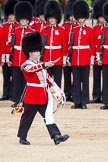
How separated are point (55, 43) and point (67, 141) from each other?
3.02m

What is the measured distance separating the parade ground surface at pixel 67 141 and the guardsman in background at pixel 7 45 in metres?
0.95

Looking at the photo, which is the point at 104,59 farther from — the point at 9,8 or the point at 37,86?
the point at 37,86

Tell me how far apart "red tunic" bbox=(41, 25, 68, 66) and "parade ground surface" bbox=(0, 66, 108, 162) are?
781 millimetres

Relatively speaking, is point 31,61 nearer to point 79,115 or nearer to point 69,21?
point 79,115

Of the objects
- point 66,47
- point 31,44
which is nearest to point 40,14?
point 66,47

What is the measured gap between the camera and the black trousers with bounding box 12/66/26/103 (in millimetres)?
11719

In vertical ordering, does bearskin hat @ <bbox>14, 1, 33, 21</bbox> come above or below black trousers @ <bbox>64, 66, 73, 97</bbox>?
above

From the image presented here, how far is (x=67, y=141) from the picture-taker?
8898 millimetres

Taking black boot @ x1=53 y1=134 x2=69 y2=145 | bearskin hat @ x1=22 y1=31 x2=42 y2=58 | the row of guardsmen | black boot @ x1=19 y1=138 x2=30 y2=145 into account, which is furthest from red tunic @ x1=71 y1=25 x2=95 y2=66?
black boot @ x1=53 y1=134 x2=69 y2=145

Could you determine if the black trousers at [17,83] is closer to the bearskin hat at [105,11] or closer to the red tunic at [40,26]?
the red tunic at [40,26]

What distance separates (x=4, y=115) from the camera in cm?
1094

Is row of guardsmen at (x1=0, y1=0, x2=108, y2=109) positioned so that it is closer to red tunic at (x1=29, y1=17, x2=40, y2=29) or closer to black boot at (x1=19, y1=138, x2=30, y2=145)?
red tunic at (x1=29, y1=17, x2=40, y2=29)

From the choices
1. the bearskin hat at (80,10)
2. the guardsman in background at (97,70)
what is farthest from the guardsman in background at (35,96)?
the guardsman in background at (97,70)

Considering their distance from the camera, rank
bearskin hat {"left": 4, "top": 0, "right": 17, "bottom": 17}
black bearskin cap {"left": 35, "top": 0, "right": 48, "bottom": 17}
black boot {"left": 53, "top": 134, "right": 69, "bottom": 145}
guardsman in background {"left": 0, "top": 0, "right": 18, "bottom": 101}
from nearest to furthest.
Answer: black boot {"left": 53, "top": 134, "right": 69, "bottom": 145}
guardsman in background {"left": 0, "top": 0, "right": 18, "bottom": 101}
bearskin hat {"left": 4, "top": 0, "right": 17, "bottom": 17}
black bearskin cap {"left": 35, "top": 0, "right": 48, "bottom": 17}
